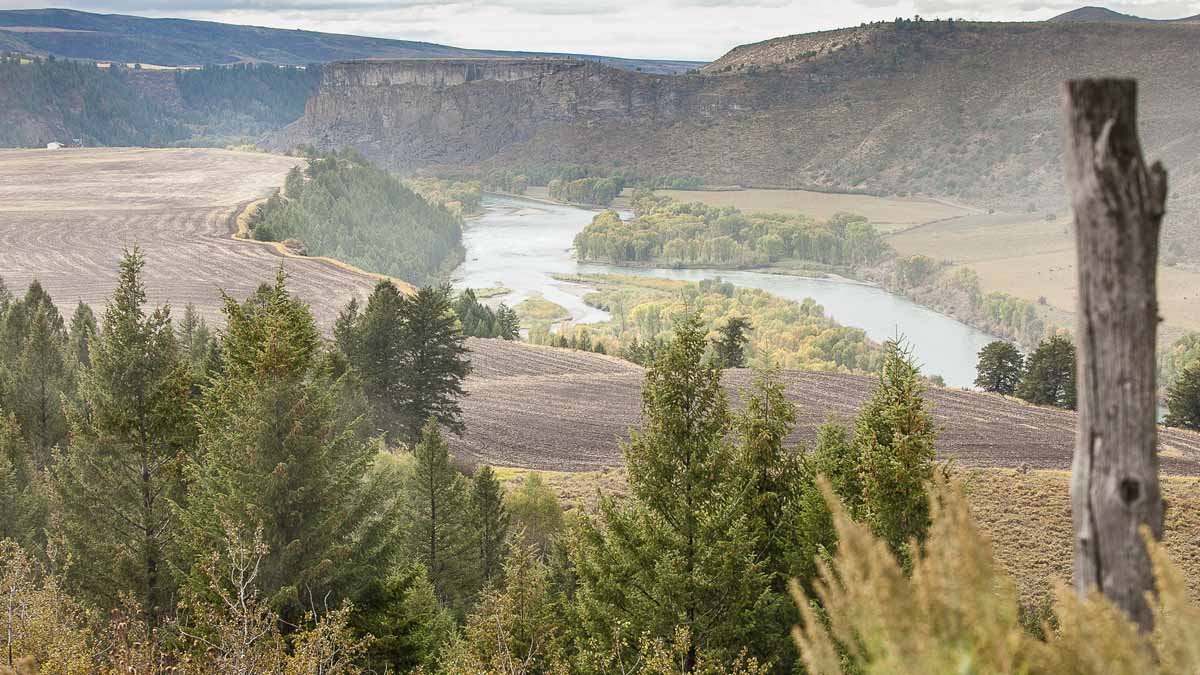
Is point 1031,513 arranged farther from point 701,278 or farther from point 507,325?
point 701,278

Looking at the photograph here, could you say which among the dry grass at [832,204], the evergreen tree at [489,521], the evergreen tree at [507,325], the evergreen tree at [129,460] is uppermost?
the dry grass at [832,204]

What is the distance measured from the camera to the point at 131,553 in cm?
1520

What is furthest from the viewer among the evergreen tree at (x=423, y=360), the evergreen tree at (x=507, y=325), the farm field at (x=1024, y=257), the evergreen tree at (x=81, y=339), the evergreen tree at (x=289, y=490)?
the farm field at (x=1024, y=257)

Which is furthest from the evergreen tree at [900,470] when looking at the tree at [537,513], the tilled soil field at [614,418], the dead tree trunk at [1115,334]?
the tilled soil field at [614,418]

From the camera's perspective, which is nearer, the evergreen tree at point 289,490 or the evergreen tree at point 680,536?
the evergreen tree at point 289,490

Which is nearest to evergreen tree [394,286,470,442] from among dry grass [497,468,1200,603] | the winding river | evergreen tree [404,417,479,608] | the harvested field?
dry grass [497,468,1200,603]

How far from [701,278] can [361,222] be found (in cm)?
3665

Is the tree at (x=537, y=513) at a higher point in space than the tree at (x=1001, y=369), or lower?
lower

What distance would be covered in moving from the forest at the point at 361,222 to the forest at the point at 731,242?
17.4 m

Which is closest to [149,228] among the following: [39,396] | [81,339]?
[81,339]

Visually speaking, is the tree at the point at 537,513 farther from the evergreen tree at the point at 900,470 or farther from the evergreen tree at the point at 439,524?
the evergreen tree at the point at 900,470

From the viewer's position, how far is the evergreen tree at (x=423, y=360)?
3588cm

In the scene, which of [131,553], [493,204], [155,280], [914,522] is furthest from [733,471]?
[493,204]

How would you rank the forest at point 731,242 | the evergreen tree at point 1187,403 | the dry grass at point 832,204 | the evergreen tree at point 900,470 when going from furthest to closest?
the dry grass at point 832,204, the forest at point 731,242, the evergreen tree at point 1187,403, the evergreen tree at point 900,470
